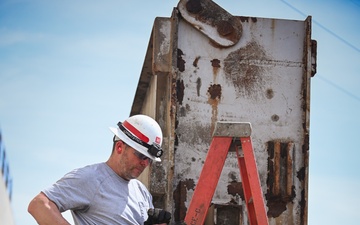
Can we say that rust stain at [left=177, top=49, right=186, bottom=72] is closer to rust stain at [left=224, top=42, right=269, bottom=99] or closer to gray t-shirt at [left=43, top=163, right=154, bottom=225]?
rust stain at [left=224, top=42, right=269, bottom=99]

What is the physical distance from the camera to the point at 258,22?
17.5 feet

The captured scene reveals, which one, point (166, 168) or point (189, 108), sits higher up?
point (189, 108)

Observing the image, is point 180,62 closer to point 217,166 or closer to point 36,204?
point 217,166

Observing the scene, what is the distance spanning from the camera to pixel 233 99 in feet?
17.0

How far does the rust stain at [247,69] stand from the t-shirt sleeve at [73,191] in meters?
1.56

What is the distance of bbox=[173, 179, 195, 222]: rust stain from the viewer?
5.01 m

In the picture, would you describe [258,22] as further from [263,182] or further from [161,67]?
[263,182]

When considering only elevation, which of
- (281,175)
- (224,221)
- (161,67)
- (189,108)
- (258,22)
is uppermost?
(258,22)

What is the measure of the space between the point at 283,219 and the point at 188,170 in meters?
0.82

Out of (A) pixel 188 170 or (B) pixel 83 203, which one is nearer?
(B) pixel 83 203

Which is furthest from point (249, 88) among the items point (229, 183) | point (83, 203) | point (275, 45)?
point (83, 203)

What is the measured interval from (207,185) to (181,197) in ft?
2.32

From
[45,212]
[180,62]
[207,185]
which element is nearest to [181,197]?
[207,185]

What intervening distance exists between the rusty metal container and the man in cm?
61
